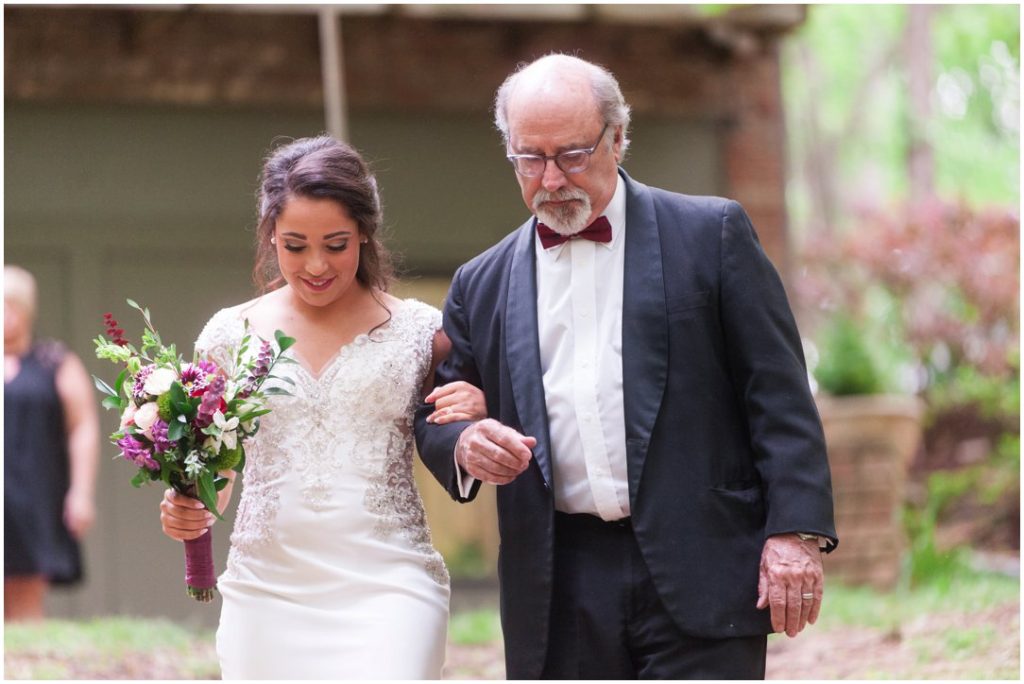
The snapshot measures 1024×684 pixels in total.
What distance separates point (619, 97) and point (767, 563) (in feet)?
4.26

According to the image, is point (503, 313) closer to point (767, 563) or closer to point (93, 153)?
point (767, 563)

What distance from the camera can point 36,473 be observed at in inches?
343

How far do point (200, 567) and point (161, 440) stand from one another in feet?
1.73

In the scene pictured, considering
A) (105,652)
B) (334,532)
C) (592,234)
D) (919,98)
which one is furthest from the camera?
(919,98)

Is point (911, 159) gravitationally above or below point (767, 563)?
above

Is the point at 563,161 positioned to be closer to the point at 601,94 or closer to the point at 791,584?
the point at 601,94

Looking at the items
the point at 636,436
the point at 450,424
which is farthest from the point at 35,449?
the point at 636,436

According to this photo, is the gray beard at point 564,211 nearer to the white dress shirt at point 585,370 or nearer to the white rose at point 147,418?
the white dress shirt at point 585,370

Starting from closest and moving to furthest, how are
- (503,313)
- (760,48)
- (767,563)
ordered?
(767,563)
(503,313)
(760,48)

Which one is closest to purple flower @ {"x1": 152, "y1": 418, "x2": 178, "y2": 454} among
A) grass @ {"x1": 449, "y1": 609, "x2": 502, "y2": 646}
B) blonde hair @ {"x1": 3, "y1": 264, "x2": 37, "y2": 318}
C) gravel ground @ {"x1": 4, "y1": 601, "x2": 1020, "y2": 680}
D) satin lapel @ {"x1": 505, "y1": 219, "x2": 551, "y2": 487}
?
satin lapel @ {"x1": 505, "y1": 219, "x2": 551, "y2": 487}

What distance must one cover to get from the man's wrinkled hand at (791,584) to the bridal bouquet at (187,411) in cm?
142

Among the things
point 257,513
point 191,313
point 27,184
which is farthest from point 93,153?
point 257,513

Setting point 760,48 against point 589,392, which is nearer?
point 589,392

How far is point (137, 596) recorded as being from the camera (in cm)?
1054
